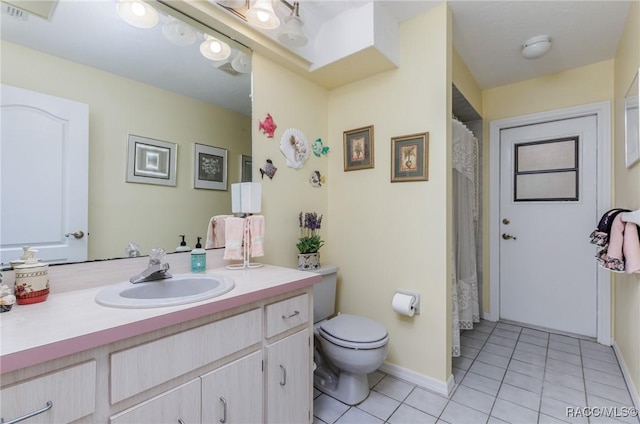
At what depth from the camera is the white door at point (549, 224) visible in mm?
2613

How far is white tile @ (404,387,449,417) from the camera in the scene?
166 cm

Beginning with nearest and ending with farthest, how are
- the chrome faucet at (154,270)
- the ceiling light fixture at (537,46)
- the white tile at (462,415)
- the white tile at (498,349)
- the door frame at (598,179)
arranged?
1. the chrome faucet at (154,270)
2. the white tile at (462,415)
3. the ceiling light fixture at (537,46)
4. the white tile at (498,349)
5. the door frame at (598,179)

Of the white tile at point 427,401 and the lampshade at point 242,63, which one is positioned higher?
the lampshade at point 242,63

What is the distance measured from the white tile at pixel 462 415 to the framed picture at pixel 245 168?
1.75m

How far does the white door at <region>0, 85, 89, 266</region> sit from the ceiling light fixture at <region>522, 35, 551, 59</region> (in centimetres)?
289

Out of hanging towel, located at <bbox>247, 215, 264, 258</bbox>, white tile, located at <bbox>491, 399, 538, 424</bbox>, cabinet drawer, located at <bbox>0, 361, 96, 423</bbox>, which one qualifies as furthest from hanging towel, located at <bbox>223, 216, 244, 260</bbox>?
white tile, located at <bbox>491, 399, 538, 424</bbox>

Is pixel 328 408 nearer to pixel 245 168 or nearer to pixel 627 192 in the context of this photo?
pixel 245 168

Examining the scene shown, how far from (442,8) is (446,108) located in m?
0.62

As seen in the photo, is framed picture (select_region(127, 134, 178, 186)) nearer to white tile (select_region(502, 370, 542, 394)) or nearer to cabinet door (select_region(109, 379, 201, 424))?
cabinet door (select_region(109, 379, 201, 424))

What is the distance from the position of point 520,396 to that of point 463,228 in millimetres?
1187

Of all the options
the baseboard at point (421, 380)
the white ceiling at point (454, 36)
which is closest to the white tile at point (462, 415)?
the baseboard at point (421, 380)

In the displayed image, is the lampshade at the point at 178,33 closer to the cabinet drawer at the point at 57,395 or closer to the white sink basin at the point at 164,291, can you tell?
the white sink basin at the point at 164,291

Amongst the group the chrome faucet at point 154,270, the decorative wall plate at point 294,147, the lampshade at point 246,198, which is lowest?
the chrome faucet at point 154,270

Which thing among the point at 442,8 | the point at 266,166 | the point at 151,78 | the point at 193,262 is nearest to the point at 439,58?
the point at 442,8
